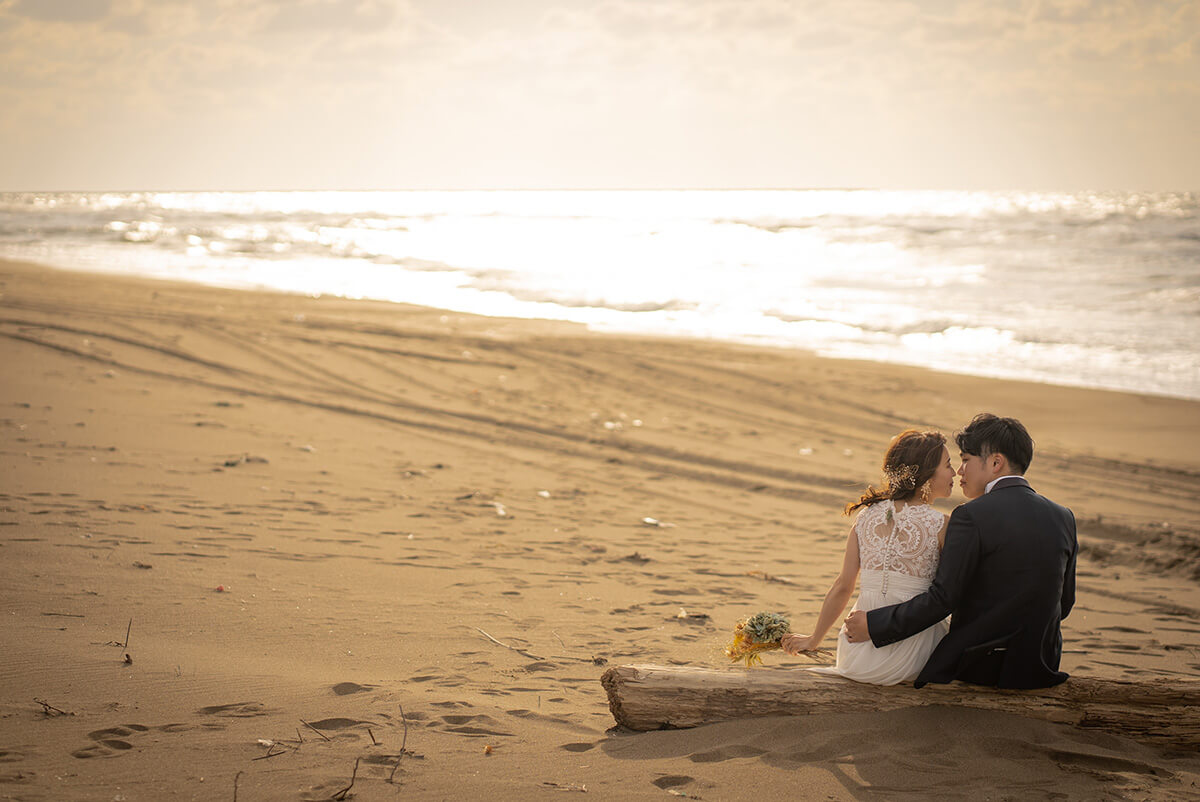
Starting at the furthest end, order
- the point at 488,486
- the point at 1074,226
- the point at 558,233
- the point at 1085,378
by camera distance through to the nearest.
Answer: the point at 558,233, the point at 1074,226, the point at 1085,378, the point at 488,486

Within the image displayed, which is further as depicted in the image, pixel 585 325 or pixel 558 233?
pixel 558 233

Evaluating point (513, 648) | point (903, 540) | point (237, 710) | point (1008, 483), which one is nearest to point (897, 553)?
point (903, 540)

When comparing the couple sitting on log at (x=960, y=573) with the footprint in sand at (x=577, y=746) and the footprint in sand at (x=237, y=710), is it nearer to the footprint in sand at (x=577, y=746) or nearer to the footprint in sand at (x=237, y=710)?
the footprint in sand at (x=577, y=746)

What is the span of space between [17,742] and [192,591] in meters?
1.86

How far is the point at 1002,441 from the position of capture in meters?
3.84

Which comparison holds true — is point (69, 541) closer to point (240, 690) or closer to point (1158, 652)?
point (240, 690)

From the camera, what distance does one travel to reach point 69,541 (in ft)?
19.1

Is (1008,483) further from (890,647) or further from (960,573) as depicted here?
(890,647)

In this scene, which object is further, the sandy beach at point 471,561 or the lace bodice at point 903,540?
the lace bodice at point 903,540

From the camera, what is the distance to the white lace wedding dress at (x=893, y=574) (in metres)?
3.92

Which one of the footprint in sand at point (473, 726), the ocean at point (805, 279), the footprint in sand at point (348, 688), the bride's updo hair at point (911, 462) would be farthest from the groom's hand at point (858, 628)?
the ocean at point (805, 279)

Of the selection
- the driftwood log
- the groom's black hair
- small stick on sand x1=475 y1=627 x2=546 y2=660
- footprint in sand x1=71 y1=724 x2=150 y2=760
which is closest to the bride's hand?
the driftwood log

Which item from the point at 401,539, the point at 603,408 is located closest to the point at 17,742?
the point at 401,539

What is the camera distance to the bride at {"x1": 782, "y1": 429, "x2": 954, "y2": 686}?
390 centimetres
